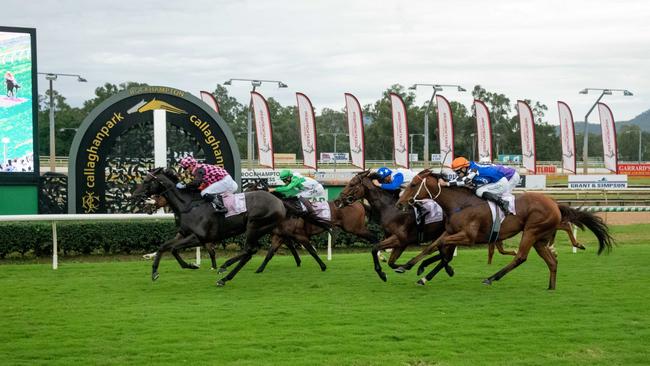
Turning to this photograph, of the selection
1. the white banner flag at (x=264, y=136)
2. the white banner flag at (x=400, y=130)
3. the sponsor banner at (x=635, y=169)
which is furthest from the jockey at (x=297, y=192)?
the sponsor banner at (x=635, y=169)

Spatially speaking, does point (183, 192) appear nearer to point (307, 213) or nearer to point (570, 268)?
point (307, 213)

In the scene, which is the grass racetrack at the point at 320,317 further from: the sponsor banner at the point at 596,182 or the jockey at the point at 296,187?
the sponsor banner at the point at 596,182

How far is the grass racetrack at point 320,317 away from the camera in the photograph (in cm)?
582

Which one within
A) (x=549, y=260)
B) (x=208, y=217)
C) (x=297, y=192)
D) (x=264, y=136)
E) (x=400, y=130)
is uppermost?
(x=400, y=130)

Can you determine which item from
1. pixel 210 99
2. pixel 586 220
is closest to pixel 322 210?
pixel 586 220

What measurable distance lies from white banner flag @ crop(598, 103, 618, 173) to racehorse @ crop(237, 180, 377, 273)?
23695mm

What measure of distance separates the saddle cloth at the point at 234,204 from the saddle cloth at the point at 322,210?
135 centimetres

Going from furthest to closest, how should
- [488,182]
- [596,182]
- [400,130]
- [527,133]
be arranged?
[527,133] → [596,182] → [400,130] → [488,182]

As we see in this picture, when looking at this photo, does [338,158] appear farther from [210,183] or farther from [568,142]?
[210,183]

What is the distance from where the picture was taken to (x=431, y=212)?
33.1ft

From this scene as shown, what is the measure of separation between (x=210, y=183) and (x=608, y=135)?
2661 centimetres

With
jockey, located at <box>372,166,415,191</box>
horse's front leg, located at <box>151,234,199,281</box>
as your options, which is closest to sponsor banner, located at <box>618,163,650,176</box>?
jockey, located at <box>372,166,415,191</box>

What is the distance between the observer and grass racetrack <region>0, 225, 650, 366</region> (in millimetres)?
5816

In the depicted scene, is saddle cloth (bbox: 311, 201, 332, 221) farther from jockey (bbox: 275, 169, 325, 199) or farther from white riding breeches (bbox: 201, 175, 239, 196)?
white riding breeches (bbox: 201, 175, 239, 196)
